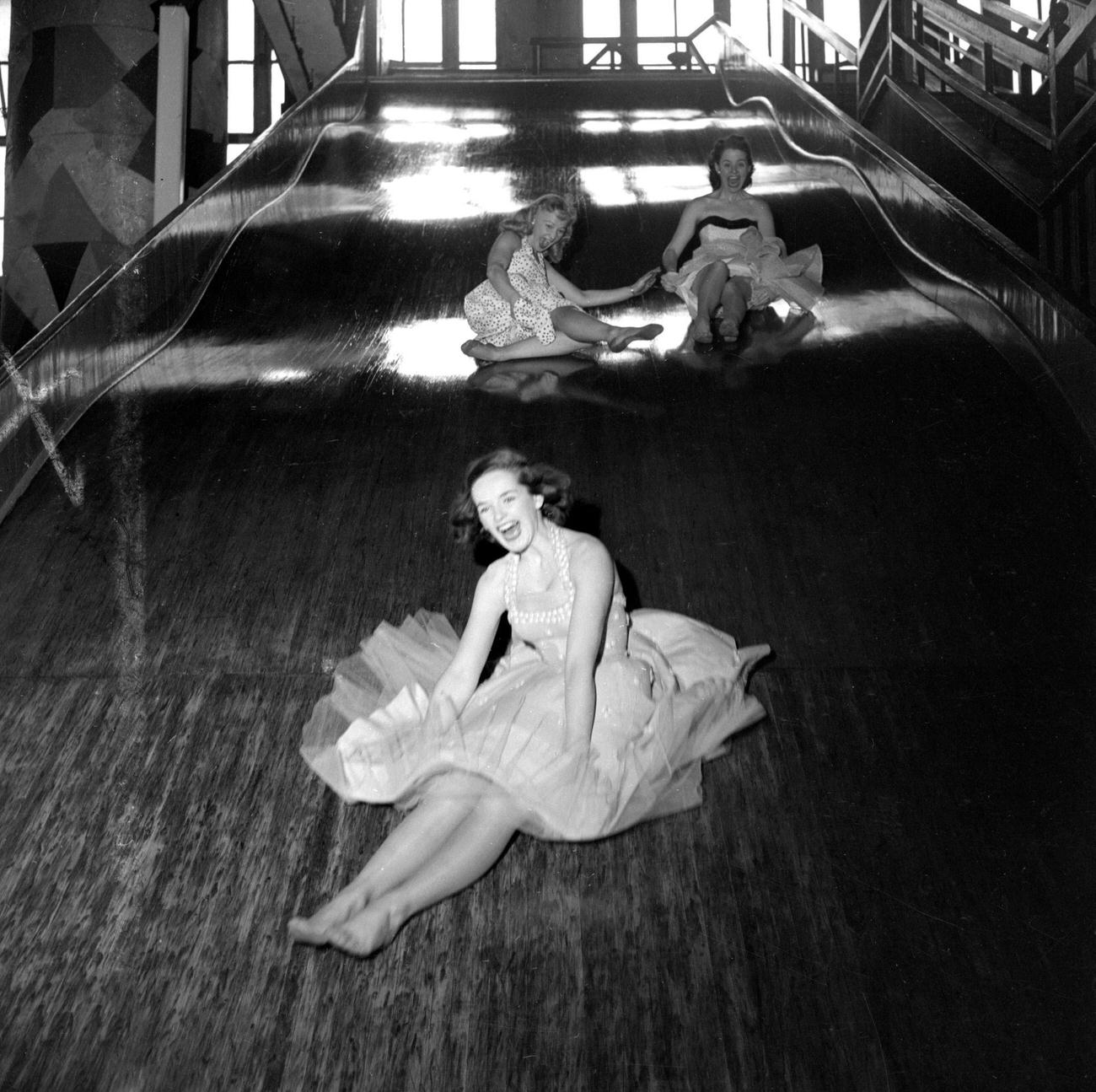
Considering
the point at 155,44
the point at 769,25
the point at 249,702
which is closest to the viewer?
the point at 249,702

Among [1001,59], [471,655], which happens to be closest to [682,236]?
[1001,59]

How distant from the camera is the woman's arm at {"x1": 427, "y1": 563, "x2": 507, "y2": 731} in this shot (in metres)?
3.15

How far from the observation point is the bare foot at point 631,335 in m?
5.62

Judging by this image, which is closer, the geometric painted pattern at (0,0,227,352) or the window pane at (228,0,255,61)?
the geometric painted pattern at (0,0,227,352)

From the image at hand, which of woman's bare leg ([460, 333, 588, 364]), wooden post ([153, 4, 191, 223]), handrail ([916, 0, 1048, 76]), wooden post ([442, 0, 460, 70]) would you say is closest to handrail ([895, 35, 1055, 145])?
handrail ([916, 0, 1048, 76])

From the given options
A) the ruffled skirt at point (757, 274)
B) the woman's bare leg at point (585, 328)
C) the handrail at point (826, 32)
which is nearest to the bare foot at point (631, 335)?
the woman's bare leg at point (585, 328)

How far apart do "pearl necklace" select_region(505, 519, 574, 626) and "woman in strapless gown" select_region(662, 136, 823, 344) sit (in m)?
3.06

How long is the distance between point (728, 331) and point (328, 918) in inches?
160

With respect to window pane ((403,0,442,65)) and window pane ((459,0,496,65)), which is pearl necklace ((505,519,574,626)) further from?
window pane ((459,0,496,65))

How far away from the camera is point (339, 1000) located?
8.68 feet

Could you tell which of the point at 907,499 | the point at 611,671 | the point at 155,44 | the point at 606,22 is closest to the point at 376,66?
the point at 155,44

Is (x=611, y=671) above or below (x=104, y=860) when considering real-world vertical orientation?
above

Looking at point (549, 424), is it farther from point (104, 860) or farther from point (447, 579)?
point (104, 860)

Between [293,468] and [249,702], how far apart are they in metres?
1.46
